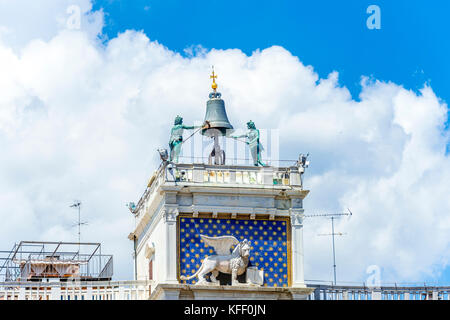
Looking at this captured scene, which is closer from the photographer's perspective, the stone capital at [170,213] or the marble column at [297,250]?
the stone capital at [170,213]

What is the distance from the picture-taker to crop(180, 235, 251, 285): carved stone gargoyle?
5912 cm

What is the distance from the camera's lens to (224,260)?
194 feet

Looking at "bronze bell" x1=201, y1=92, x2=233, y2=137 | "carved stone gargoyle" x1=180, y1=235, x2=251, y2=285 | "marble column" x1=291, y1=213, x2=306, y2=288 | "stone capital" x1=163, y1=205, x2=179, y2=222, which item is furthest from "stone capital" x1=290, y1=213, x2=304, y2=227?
"bronze bell" x1=201, y1=92, x2=233, y2=137

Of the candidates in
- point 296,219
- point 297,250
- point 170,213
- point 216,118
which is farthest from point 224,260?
point 216,118

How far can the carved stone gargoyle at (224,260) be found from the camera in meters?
59.1

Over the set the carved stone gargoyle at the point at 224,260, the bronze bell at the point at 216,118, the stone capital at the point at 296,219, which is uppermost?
the bronze bell at the point at 216,118

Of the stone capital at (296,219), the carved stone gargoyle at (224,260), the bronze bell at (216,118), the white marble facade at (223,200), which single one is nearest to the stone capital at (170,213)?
the white marble facade at (223,200)

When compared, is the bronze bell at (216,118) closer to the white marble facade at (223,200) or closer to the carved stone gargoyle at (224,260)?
the white marble facade at (223,200)

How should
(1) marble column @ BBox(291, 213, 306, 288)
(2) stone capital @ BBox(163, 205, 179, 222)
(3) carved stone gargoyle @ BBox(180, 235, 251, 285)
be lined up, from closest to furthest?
(3) carved stone gargoyle @ BBox(180, 235, 251, 285) → (2) stone capital @ BBox(163, 205, 179, 222) → (1) marble column @ BBox(291, 213, 306, 288)

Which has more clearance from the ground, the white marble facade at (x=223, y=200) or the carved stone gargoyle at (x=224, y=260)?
the white marble facade at (x=223, y=200)

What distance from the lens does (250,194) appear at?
6041 cm

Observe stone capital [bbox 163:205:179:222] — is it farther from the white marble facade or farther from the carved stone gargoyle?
the carved stone gargoyle
